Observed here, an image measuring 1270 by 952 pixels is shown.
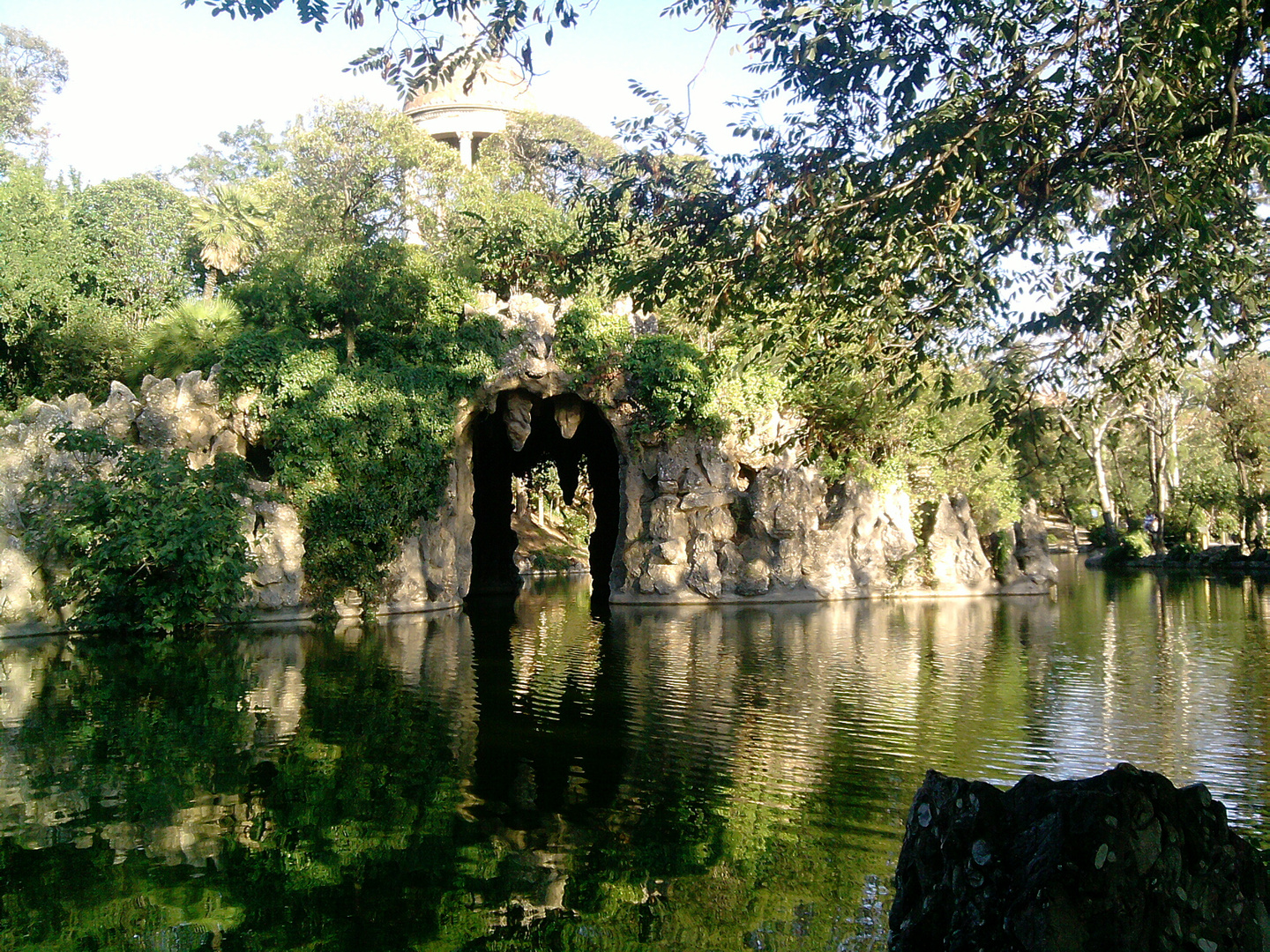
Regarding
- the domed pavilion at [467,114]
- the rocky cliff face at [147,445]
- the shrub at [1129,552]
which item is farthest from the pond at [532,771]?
the domed pavilion at [467,114]

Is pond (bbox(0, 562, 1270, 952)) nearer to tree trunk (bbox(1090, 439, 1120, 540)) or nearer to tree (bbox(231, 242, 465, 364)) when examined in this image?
tree (bbox(231, 242, 465, 364))

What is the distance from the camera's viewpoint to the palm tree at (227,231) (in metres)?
31.7

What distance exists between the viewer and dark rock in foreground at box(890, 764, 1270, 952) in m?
3.67

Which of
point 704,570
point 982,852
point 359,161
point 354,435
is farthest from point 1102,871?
point 359,161

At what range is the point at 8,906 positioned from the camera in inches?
208

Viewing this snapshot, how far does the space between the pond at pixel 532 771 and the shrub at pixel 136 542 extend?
1131 millimetres

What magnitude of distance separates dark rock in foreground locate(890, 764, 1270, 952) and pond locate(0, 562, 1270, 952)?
3.36 feet

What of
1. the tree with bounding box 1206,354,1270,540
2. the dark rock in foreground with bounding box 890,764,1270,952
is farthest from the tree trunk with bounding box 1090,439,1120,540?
the dark rock in foreground with bounding box 890,764,1270,952

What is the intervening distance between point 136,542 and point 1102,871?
16.6m

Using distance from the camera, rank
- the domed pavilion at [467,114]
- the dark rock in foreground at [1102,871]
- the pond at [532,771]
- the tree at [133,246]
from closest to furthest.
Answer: the dark rock in foreground at [1102,871] → the pond at [532,771] → the tree at [133,246] → the domed pavilion at [467,114]

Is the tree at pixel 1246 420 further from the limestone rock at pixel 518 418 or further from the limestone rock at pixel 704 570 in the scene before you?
the limestone rock at pixel 518 418

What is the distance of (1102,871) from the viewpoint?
12.1ft

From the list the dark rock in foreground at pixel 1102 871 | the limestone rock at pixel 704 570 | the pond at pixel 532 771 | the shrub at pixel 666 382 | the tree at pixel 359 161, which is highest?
the tree at pixel 359 161

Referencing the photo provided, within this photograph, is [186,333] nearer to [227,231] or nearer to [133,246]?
[227,231]
